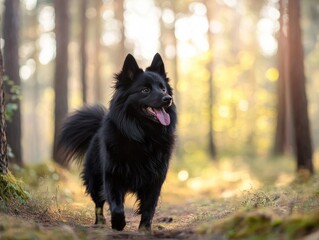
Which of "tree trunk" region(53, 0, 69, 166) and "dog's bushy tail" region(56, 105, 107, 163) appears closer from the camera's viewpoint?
"dog's bushy tail" region(56, 105, 107, 163)

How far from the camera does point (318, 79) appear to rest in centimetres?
4738

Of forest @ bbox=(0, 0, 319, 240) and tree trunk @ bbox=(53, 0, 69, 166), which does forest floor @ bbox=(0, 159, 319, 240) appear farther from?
tree trunk @ bbox=(53, 0, 69, 166)

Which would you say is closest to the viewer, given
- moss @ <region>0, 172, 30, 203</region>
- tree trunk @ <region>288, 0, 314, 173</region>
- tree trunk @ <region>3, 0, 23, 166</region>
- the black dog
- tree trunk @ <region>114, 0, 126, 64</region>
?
the black dog

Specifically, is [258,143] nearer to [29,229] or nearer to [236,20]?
[236,20]

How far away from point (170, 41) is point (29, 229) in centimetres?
3310

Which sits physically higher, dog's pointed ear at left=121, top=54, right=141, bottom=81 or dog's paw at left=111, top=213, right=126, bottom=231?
dog's pointed ear at left=121, top=54, right=141, bottom=81

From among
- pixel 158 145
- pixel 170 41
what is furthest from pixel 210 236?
pixel 170 41

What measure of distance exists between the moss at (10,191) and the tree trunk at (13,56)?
653cm

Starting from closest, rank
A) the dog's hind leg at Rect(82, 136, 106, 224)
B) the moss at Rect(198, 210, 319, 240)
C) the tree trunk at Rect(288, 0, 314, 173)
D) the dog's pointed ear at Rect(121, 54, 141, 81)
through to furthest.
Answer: the moss at Rect(198, 210, 319, 240) < the dog's pointed ear at Rect(121, 54, 141, 81) < the dog's hind leg at Rect(82, 136, 106, 224) < the tree trunk at Rect(288, 0, 314, 173)

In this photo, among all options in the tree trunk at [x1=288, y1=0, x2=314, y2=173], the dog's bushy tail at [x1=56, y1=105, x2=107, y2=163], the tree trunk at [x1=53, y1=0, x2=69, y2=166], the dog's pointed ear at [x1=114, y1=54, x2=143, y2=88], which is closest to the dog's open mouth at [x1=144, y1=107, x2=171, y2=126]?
the dog's pointed ear at [x1=114, y1=54, x2=143, y2=88]

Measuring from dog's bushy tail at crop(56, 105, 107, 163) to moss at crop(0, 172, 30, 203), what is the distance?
145 cm

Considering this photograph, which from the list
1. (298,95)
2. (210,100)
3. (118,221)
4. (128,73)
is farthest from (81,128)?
(210,100)

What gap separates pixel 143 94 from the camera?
257 inches

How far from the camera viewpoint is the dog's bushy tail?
794 cm
